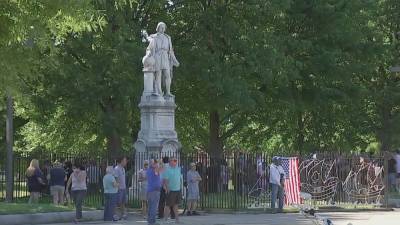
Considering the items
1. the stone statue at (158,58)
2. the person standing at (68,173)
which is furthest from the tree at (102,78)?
the stone statue at (158,58)

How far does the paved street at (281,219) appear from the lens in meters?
19.5

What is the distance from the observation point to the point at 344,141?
42.0 m

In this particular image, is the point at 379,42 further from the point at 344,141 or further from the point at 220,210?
the point at 220,210

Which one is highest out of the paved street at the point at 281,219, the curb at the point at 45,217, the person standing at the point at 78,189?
the person standing at the point at 78,189

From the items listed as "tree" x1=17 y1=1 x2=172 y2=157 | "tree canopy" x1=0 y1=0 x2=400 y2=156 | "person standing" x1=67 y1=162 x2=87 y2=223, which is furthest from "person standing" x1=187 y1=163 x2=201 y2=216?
"tree canopy" x1=0 y1=0 x2=400 y2=156

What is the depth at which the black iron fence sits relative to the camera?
2500cm

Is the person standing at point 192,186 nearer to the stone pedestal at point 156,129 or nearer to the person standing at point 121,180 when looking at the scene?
the person standing at point 121,180

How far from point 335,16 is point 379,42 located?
5.04 m

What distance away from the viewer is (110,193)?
19547 millimetres

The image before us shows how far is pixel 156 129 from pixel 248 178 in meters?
3.63

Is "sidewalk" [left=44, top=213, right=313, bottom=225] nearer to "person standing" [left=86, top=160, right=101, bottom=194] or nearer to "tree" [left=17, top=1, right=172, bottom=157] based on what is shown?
"person standing" [left=86, top=160, right=101, bottom=194]

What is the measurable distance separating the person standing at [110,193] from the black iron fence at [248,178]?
192 inches

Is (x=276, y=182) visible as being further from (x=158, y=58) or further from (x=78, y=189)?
(x=78, y=189)

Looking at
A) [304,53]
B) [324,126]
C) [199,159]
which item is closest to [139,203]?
[199,159]
